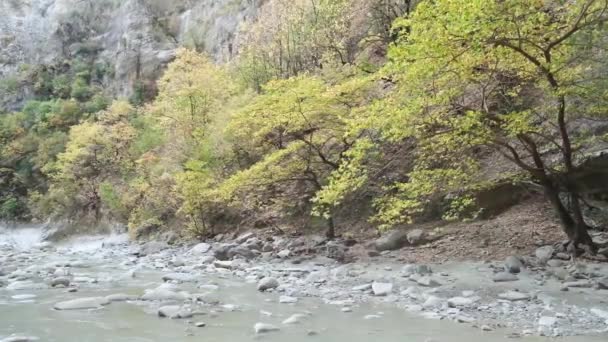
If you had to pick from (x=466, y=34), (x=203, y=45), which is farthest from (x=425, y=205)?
(x=203, y=45)

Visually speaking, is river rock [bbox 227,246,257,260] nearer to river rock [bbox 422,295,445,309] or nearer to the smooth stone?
the smooth stone

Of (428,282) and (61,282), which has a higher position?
(61,282)

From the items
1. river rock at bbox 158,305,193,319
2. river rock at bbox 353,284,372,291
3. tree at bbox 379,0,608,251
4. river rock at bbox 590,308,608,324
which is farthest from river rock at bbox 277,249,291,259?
river rock at bbox 590,308,608,324

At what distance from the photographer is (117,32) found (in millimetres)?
51906

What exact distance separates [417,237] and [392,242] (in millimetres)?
643

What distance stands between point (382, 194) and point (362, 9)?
908 centimetres

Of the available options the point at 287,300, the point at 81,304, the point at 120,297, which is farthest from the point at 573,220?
the point at 81,304

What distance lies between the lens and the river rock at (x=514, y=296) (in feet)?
25.4

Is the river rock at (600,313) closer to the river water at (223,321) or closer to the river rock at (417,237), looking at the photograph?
the river water at (223,321)

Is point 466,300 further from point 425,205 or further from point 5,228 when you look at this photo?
point 5,228

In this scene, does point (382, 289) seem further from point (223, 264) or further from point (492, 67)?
point (223, 264)

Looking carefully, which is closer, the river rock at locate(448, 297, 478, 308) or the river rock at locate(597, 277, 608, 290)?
the river rock at locate(448, 297, 478, 308)

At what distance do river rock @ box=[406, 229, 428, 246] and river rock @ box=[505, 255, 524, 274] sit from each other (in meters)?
3.16

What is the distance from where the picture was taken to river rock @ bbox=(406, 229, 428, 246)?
12836 millimetres
